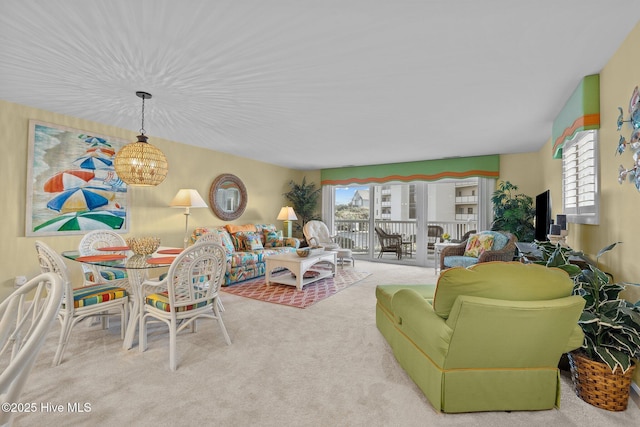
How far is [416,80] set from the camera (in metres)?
2.65

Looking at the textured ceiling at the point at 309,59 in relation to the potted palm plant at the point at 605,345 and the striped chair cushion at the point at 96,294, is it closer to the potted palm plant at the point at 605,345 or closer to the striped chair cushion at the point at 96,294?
the potted palm plant at the point at 605,345

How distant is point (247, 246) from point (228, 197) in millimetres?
1157

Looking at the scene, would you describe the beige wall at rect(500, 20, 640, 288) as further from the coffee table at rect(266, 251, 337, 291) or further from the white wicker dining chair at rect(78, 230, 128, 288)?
the white wicker dining chair at rect(78, 230, 128, 288)

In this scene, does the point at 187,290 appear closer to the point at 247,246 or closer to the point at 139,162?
the point at 139,162

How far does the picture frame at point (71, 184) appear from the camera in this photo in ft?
11.3

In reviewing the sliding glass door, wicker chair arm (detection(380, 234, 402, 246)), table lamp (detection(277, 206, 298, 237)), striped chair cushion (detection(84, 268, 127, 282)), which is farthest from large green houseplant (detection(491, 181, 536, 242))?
striped chair cushion (detection(84, 268, 127, 282))

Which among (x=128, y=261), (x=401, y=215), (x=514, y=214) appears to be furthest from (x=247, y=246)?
(x=514, y=214)

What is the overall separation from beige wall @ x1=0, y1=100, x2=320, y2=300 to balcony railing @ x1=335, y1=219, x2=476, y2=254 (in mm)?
1473

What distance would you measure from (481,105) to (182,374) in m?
3.72

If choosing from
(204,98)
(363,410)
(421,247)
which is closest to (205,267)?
(363,410)

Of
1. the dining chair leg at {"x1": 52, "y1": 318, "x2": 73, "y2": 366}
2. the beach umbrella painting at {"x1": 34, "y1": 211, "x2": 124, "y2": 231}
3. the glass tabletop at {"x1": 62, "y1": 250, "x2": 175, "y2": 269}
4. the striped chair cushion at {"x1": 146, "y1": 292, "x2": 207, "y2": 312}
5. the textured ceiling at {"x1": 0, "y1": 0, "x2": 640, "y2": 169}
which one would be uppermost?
the textured ceiling at {"x1": 0, "y1": 0, "x2": 640, "y2": 169}

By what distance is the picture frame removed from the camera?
345cm

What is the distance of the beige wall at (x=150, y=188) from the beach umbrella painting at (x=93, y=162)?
36 cm

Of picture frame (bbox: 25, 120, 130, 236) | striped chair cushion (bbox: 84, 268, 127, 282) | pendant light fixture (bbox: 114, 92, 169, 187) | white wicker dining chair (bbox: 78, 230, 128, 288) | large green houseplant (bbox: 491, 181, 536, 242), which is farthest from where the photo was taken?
large green houseplant (bbox: 491, 181, 536, 242)
